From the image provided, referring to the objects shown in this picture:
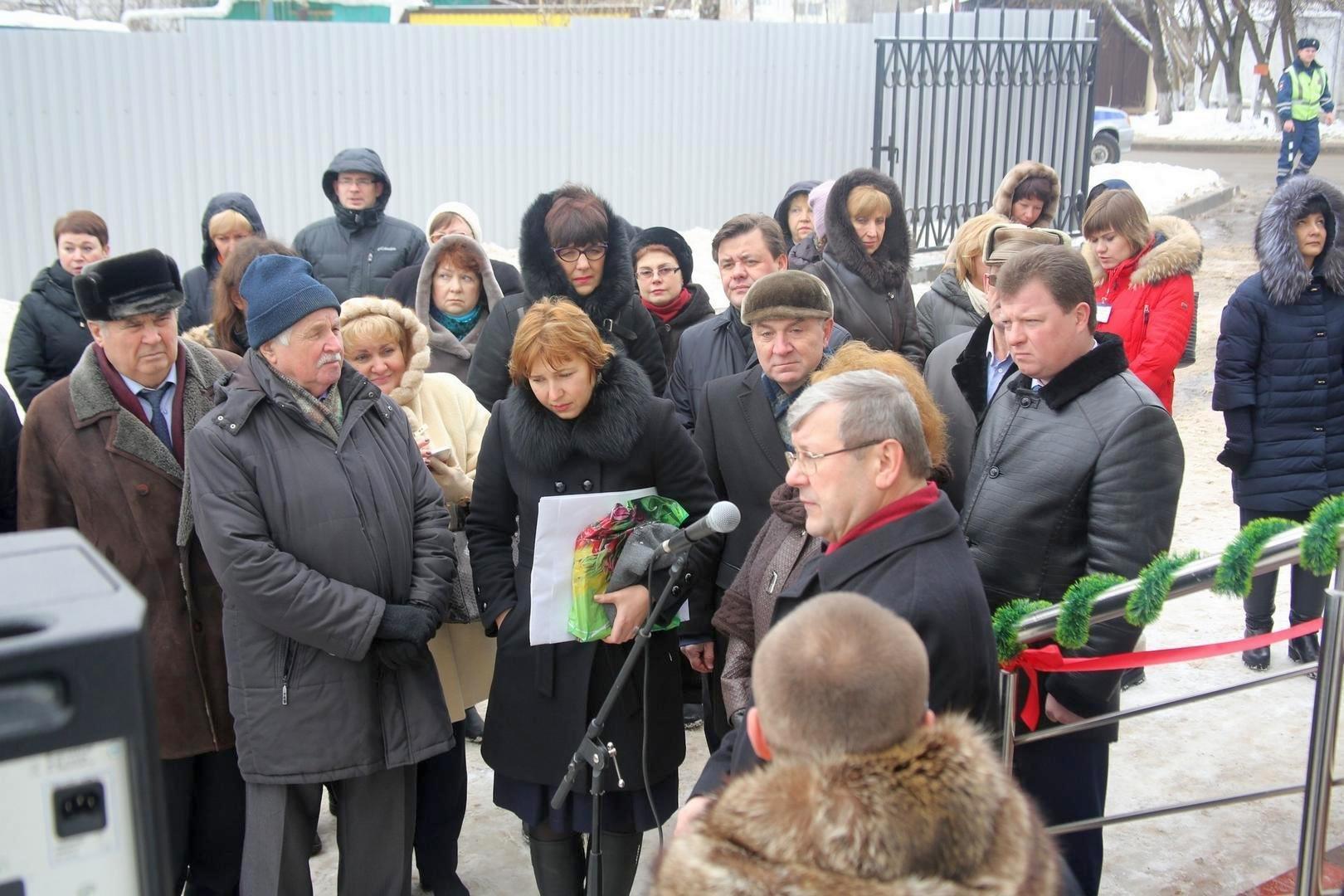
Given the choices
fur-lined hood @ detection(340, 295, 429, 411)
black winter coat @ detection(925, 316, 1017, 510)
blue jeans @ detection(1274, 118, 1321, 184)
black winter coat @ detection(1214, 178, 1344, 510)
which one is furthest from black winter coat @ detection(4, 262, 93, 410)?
blue jeans @ detection(1274, 118, 1321, 184)

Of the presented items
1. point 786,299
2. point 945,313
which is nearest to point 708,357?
point 786,299

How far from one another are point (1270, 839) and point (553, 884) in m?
2.41

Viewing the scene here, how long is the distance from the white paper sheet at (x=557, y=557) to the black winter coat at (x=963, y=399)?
47.8 inches

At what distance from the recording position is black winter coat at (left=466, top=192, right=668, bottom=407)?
4.86 m

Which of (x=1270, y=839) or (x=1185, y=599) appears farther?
(x=1185, y=599)

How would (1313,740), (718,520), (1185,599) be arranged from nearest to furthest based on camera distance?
(718,520), (1313,740), (1185,599)

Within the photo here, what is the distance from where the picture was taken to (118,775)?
104cm

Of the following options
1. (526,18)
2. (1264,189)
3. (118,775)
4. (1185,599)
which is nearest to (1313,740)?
(118,775)

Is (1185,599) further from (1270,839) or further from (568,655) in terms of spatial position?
(568,655)

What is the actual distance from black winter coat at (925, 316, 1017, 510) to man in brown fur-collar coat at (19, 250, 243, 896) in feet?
7.64

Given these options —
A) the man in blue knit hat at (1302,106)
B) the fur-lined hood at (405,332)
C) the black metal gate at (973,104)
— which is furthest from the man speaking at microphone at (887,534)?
the man in blue knit hat at (1302,106)

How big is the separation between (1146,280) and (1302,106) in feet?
58.2

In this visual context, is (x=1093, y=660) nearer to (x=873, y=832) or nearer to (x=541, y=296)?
(x=873, y=832)

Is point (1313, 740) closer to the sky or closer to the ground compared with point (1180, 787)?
closer to the sky
